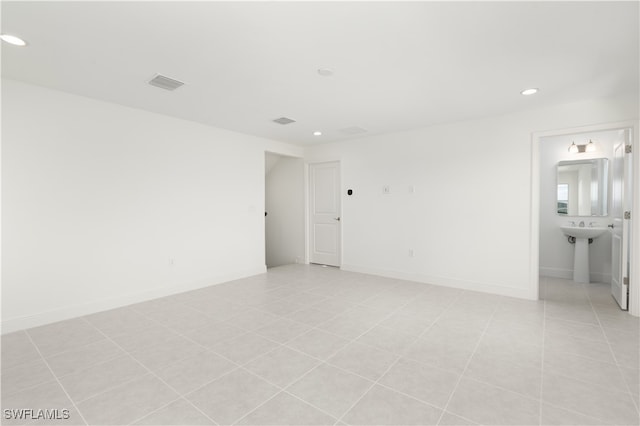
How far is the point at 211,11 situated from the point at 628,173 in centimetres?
475

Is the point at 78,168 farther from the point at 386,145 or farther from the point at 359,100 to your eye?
the point at 386,145

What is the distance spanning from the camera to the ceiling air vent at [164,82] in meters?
3.01

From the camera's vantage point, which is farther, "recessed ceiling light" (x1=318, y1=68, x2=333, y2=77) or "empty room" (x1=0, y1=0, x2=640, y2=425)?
"recessed ceiling light" (x1=318, y1=68, x2=333, y2=77)

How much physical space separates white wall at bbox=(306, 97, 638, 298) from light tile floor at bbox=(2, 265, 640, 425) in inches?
30.8

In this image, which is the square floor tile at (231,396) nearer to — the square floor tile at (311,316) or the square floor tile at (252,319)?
the square floor tile at (252,319)

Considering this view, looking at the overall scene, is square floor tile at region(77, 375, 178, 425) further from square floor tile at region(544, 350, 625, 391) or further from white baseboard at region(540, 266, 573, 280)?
white baseboard at region(540, 266, 573, 280)

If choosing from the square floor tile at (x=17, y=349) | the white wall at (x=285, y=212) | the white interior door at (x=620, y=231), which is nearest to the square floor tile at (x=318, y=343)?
the square floor tile at (x=17, y=349)

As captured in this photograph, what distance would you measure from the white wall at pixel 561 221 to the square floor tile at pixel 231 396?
559 centimetres

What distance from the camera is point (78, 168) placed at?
346cm

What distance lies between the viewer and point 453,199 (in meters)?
4.65

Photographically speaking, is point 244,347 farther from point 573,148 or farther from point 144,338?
point 573,148

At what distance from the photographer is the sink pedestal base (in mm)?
4898

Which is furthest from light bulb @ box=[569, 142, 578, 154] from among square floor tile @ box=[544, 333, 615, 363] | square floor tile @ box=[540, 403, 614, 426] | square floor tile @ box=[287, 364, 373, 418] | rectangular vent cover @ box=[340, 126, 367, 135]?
square floor tile @ box=[287, 364, 373, 418]

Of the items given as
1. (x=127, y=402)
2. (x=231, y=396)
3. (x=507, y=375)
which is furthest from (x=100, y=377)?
(x=507, y=375)
